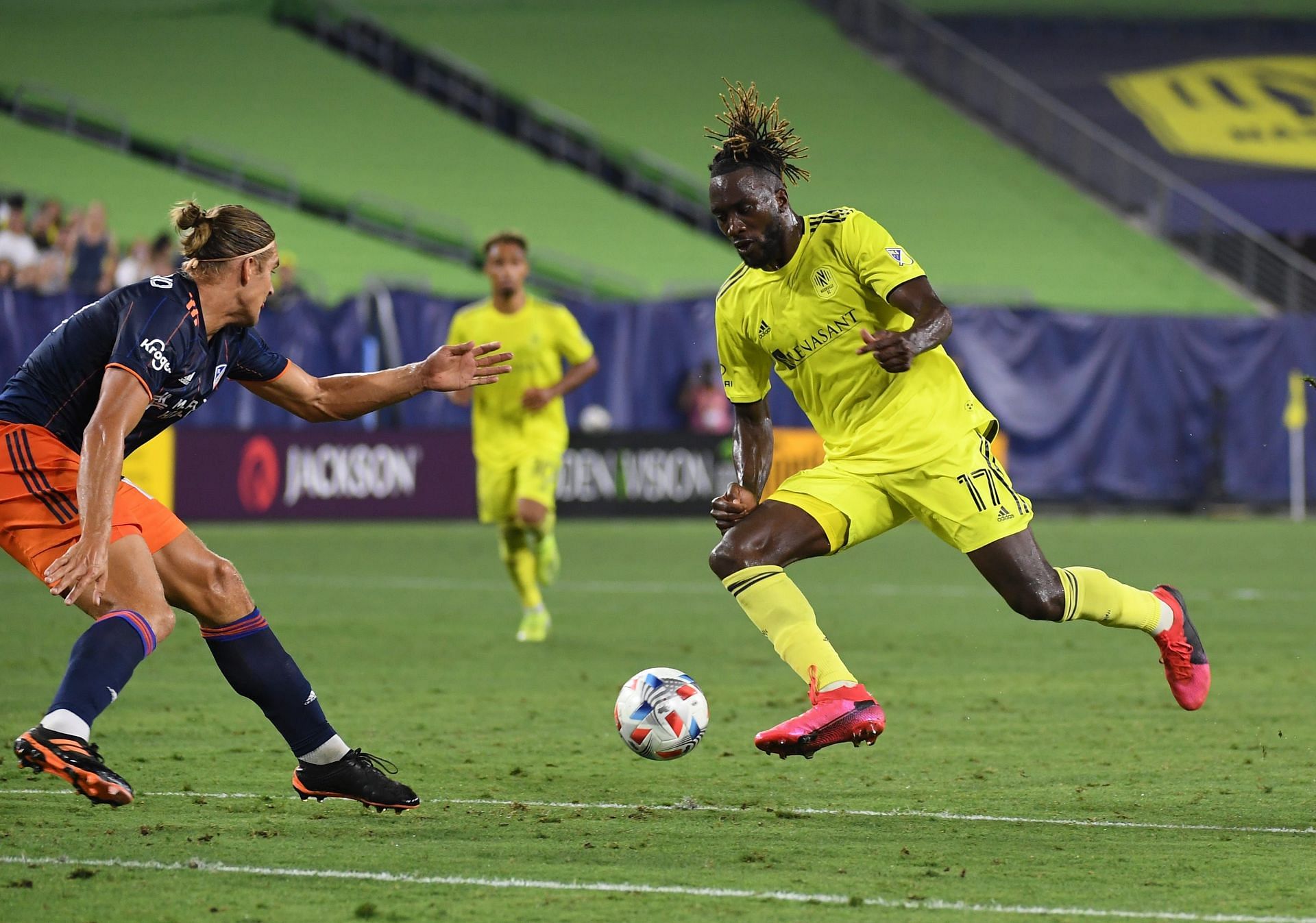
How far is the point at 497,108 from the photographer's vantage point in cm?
3328

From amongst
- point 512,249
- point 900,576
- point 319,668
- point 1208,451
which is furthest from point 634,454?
point 319,668

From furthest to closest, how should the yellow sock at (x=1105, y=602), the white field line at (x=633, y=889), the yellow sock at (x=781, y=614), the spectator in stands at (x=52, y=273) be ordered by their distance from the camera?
the spectator in stands at (x=52, y=273)
the yellow sock at (x=1105, y=602)
the yellow sock at (x=781, y=614)
the white field line at (x=633, y=889)

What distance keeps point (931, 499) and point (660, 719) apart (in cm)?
128

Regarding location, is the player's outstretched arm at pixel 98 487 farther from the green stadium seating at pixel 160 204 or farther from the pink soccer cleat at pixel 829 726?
the green stadium seating at pixel 160 204

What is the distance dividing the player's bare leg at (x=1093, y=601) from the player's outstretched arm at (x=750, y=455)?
84 cm

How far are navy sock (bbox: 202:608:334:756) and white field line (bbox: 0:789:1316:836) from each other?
0.41m


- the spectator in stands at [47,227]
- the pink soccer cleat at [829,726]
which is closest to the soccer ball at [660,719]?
the pink soccer cleat at [829,726]

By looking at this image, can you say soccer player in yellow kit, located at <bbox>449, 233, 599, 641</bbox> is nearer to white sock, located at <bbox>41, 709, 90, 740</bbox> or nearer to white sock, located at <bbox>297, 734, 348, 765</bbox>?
white sock, located at <bbox>297, 734, 348, 765</bbox>

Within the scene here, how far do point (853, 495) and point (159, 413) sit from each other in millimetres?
2502

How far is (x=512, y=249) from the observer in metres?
11.8

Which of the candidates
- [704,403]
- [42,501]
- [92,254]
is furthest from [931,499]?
[704,403]

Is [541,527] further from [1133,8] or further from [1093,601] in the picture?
[1133,8]

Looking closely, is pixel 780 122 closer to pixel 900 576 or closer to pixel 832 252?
pixel 832 252

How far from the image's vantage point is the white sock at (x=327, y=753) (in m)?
6.08
